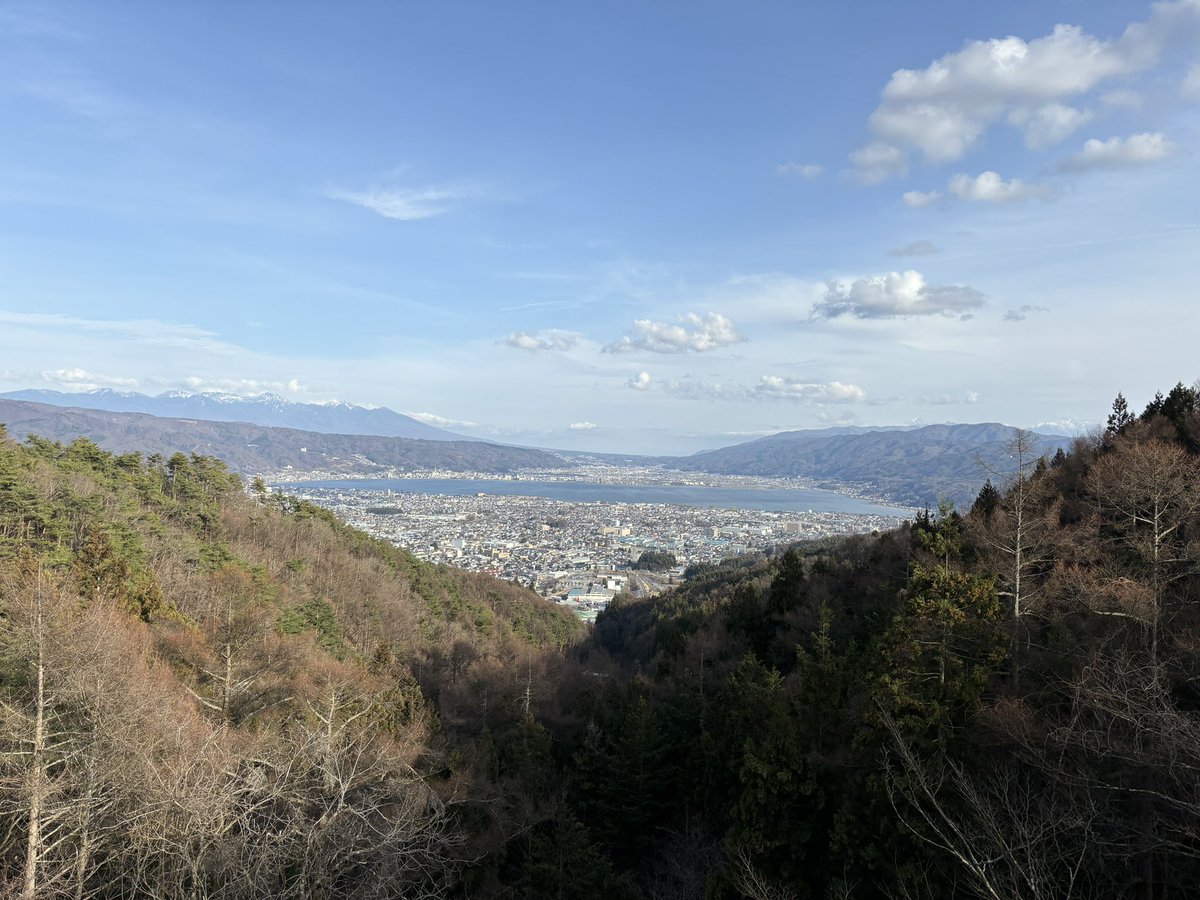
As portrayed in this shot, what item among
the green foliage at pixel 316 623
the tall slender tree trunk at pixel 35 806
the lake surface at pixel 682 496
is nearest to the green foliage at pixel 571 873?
the tall slender tree trunk at pixel 35 806

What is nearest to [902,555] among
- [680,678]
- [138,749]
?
[680,678]

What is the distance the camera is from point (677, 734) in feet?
54.6

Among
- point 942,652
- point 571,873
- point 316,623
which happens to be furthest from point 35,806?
point 316,623

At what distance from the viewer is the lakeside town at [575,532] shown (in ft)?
255

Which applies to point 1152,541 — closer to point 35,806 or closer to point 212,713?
point 35,806

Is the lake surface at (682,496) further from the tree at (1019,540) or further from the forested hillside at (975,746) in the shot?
the tree at (1019,540)

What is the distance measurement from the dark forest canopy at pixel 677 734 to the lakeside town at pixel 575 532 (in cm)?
4296

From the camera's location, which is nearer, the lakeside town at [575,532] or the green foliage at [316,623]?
the green foliage at [316,623]

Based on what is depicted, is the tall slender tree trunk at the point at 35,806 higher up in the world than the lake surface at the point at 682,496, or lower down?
higher up

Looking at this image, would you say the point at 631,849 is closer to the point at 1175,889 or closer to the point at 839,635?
the point at 839,635

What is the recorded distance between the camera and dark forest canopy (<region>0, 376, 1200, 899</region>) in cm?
646

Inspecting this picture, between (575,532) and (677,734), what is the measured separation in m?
99.3

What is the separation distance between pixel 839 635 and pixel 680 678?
5.08m

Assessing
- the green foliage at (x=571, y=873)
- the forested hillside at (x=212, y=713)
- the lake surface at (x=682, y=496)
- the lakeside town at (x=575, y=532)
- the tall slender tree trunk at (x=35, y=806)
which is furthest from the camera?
the lake surface at (x=682, y=496)
